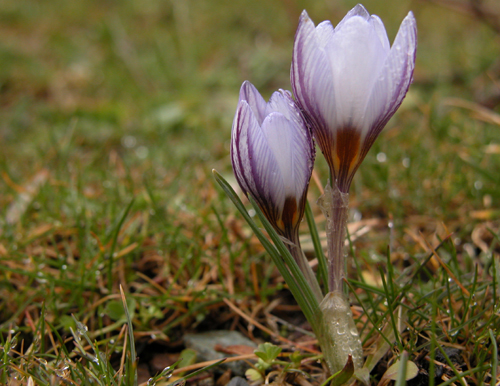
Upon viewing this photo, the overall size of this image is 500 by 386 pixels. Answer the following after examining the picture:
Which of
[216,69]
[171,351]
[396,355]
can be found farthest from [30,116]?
[396,355]

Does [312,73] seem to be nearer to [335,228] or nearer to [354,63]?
[354,63]

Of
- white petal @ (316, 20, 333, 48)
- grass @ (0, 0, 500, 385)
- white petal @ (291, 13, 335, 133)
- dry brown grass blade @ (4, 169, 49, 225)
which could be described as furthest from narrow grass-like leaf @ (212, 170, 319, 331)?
dry brown grass blade @ (4, 169, 49, 225)

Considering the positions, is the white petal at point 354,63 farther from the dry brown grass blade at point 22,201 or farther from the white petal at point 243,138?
the dry brown grass blade at point 22,201

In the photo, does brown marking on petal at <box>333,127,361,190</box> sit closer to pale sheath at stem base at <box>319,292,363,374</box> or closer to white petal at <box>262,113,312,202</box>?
white petal at <box>262,113,312,202</box>

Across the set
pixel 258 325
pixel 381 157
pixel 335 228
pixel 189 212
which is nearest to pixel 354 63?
pixel 335 228

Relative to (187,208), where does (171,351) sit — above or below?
below

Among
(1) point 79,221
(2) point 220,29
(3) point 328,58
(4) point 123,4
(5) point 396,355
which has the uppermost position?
(4) point 123,4

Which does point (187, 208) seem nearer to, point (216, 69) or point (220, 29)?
Answer: point (216, 69)

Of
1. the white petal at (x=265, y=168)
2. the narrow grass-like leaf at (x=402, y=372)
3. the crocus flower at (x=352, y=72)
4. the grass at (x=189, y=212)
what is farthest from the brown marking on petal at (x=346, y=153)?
the narrow grass-like leaf at (x=402, y=372)
